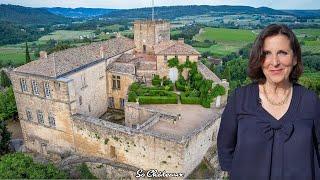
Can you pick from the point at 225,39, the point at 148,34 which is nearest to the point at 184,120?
the point at 148,34

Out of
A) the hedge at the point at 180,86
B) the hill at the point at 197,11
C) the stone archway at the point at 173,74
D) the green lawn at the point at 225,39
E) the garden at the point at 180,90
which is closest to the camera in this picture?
the garden at the point at 180,90

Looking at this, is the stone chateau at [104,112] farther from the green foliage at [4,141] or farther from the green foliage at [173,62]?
the green foliage at [4,141]

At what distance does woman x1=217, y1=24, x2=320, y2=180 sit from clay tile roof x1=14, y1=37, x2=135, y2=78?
21.3 metres

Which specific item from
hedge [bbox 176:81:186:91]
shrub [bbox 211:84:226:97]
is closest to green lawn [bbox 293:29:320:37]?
hedge [bbox 176:81:186:91]

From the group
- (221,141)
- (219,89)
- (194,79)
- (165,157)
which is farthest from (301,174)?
(194,79)

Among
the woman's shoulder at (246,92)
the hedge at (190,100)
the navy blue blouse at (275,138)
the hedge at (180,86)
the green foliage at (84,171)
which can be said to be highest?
the woman's shoulder at (246,92)

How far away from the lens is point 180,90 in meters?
29.6

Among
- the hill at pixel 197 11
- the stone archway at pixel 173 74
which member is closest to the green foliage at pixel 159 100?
the stone archway at pixel 173 74

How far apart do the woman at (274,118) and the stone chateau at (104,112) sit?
16.3 metres

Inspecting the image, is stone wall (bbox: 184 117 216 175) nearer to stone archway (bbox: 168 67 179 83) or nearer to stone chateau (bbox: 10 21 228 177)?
stone chateau (bbox: 10 21 228 177)

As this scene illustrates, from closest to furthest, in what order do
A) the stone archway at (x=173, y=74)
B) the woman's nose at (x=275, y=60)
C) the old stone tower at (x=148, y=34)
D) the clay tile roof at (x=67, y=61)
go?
the woman's nose at (x=275, y=60) < the clay tile roof at (x=67, y=61) < the stone archway at (x=173, y=74) < the old stone tower at (x=148, y=34)

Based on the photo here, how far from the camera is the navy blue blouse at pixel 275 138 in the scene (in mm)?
3777

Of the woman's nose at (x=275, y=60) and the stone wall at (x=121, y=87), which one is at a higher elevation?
the woman's nose at (x=275, y=60)

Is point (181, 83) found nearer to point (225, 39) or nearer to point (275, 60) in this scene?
point (275, 60)
